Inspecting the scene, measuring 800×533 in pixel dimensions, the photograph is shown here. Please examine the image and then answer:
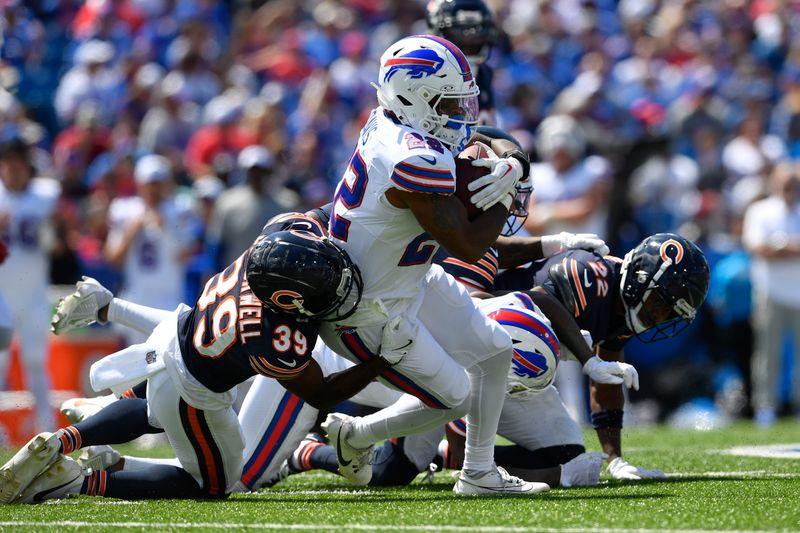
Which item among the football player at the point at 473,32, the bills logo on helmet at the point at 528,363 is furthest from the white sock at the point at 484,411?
the football player at the point at 473,32

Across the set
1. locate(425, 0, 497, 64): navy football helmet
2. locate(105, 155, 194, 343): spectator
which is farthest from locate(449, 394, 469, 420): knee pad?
locate(105, 155, 194, 343): spectator

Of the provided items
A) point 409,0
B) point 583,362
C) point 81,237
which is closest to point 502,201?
point 583,362

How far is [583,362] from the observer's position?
5.31 m

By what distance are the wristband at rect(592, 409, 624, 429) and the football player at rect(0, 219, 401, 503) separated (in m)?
1.36

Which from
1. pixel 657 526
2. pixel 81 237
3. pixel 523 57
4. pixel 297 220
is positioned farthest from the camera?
pixel 523 57

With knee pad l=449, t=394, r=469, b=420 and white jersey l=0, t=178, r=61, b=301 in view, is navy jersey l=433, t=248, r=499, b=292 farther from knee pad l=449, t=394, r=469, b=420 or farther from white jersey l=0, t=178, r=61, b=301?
white jersey l=0, t=178, r=61, b=301

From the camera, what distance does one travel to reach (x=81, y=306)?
5652 millimetres

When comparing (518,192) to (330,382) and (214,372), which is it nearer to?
(330,382)

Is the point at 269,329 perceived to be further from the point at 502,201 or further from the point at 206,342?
the point at 502,201

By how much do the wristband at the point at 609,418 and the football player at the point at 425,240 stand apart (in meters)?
0.72

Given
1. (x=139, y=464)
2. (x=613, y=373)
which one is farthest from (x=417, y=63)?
(x=139, y=464)

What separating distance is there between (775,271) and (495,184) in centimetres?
583

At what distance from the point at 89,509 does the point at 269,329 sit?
1.02 m

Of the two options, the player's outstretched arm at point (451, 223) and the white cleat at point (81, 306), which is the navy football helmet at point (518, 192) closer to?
the player's outstretched arm at point (451, 223)
